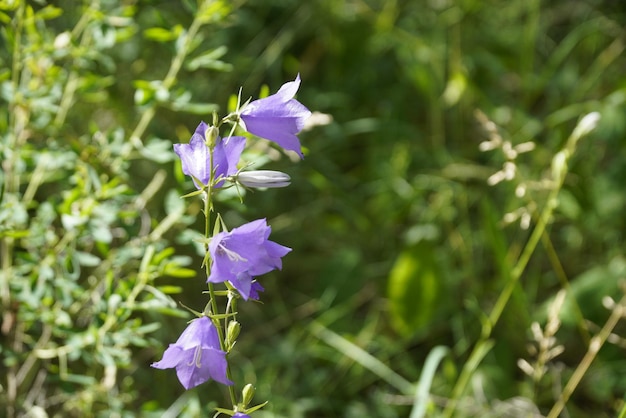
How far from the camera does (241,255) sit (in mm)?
1073

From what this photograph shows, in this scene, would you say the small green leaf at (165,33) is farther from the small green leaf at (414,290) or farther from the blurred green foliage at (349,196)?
the small green leaf at (414,290)

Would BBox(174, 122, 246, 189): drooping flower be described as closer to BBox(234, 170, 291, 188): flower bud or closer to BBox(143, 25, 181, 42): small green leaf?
BBox(234, 170, 291, 188): flower bud

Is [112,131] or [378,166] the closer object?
[112,131]

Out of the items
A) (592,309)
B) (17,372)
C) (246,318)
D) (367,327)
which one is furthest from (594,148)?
(17,372)

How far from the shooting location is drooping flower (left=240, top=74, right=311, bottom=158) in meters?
1.16

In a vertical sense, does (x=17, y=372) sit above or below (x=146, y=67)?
below

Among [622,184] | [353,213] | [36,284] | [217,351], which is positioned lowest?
[353,213]

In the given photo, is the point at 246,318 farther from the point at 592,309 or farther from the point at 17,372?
the point at 592,309

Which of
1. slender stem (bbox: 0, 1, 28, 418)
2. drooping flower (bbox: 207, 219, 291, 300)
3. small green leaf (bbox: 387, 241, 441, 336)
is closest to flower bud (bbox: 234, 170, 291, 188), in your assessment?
drooping flower (bbox: 207, 219, 291, 300)

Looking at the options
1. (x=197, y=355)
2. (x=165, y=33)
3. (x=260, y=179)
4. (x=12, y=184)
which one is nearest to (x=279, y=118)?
(x=260, y=179)

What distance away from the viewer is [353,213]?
2793 millimetres

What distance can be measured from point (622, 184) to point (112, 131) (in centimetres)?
175

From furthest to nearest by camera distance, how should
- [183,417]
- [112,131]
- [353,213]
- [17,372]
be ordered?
[353,213] < [17,372] < [112,131] < [183,417]

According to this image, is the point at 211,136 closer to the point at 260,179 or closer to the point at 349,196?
the point at 260,179
